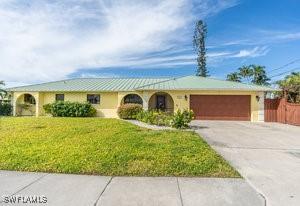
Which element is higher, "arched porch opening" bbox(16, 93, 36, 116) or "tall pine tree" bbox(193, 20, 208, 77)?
"tall pine tree" bbox(193, 20, 208, 77)

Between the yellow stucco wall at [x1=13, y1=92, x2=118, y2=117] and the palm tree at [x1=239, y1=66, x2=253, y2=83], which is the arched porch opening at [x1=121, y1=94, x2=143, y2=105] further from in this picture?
the palm tree at [x1=239, y1=66, x2=253, y2=83]

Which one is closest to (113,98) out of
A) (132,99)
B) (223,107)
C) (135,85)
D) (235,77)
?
(132,99)

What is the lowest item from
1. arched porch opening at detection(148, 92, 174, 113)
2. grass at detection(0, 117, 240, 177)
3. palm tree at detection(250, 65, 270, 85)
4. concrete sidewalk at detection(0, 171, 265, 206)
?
concrete sidewalk at detection(0, 171, 265, 206)

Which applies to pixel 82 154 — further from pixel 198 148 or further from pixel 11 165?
pixel 198 148

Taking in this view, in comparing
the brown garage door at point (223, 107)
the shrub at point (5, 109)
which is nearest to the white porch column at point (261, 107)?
the brown garage door at point (223, 107)

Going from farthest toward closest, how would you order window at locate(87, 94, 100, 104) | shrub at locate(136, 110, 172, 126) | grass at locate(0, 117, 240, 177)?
1. window at locate(87, 94, 100, 104)
2. shrub at locate(136, 110, 172, 126)
3. grass at locate(0, 117, 240, 177)

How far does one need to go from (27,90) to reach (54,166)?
20939 millimetres

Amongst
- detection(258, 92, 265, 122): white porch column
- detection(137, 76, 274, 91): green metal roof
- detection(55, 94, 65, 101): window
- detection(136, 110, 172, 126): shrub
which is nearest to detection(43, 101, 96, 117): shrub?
detection(55, 94, 65, 101): window

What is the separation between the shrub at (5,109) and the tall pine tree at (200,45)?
29689 millimetres

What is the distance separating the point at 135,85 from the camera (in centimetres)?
2581

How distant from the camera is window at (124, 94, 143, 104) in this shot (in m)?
24.8

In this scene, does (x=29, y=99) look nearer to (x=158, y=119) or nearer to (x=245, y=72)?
(x=158, y=119)

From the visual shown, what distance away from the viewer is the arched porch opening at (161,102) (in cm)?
2422

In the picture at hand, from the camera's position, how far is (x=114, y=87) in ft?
82.0
